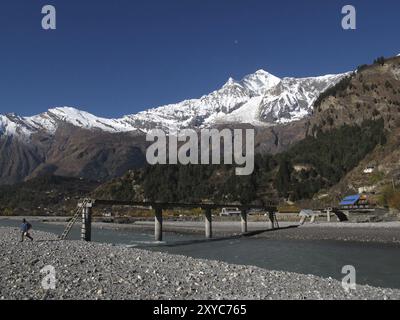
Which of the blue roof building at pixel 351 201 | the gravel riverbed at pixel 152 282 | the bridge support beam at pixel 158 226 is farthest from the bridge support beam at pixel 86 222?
the blue roof building at pixel 351 201

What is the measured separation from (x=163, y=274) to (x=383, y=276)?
17468 millimetres

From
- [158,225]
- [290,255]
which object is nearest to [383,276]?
[290,255]

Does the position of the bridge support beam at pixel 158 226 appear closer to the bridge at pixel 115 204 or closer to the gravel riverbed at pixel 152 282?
the bridge at pixel 115 204

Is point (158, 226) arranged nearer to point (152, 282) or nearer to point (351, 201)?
point (152, 282)

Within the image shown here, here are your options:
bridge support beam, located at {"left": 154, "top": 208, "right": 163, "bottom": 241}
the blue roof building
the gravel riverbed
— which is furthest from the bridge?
the blue roof building

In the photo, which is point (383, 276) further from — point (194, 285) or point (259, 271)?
point (194, 285)

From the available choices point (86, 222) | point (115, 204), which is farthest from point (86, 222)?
point (115, 204)

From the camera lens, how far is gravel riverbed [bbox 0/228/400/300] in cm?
2091

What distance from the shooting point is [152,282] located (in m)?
24.5

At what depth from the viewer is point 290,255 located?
50.5 metres

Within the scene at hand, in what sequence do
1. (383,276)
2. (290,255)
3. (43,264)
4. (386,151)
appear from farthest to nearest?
1. (386,151)
2. (290,255)
3. (383,276)
4. (43,264)

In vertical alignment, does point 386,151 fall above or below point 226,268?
above

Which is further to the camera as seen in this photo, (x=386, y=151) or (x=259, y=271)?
(x=386, y=151)

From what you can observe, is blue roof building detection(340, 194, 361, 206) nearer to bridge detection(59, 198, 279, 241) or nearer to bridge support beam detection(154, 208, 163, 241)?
bridge detection(59, 198, 279, 241)
